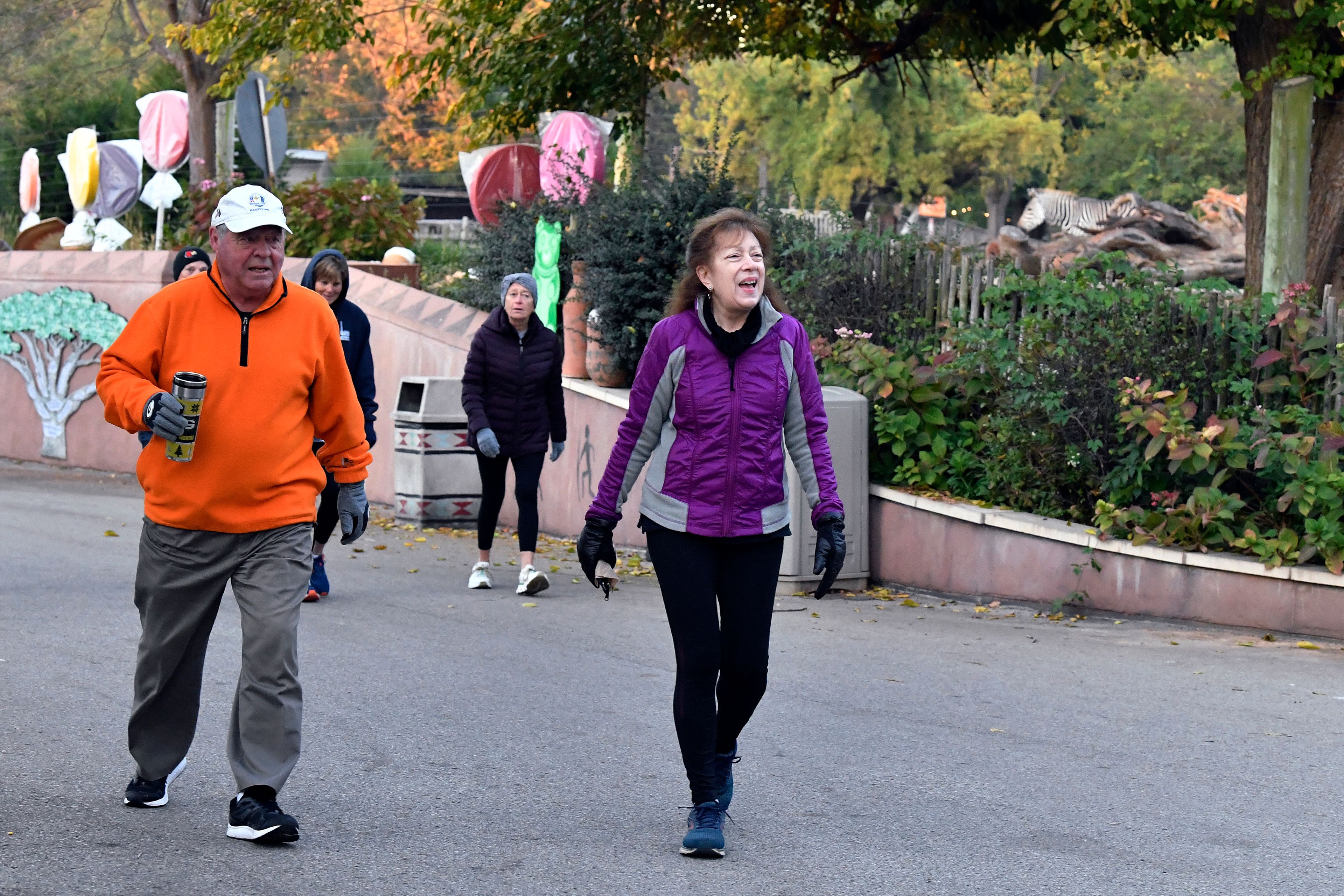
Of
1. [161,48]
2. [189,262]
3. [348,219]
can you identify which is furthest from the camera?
[161,48]

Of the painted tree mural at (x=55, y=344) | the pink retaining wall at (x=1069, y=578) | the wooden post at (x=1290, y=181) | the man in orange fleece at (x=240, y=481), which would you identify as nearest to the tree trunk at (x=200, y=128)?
the painted tree mural at (x=55, y=344)

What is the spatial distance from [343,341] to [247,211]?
11.2 ft

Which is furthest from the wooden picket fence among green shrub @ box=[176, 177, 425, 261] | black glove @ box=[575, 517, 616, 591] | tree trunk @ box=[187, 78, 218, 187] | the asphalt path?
tree trunk @ box=[187, 78, 218, 187]

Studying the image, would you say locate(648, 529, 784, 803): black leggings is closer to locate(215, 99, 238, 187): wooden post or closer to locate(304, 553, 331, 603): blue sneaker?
locate(304, 553, 331, 603): blue sneaker

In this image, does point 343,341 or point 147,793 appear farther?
point 343,341

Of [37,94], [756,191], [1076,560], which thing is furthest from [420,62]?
[37,94]

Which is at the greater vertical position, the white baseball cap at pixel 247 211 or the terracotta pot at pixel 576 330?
the white baseball cap at pixel 247 211

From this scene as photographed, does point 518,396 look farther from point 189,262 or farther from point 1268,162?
point 1268,162

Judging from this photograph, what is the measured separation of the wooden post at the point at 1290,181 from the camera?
9305mm

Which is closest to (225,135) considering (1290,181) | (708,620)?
(1290,181)

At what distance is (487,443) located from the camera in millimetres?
9031

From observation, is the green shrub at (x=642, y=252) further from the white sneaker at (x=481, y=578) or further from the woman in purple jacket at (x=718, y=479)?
the woman in purple jacket at (x=718, y=479)

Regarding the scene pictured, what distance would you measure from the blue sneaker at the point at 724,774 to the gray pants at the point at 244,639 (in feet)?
3.97

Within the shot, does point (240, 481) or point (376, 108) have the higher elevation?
point (376, 108)
